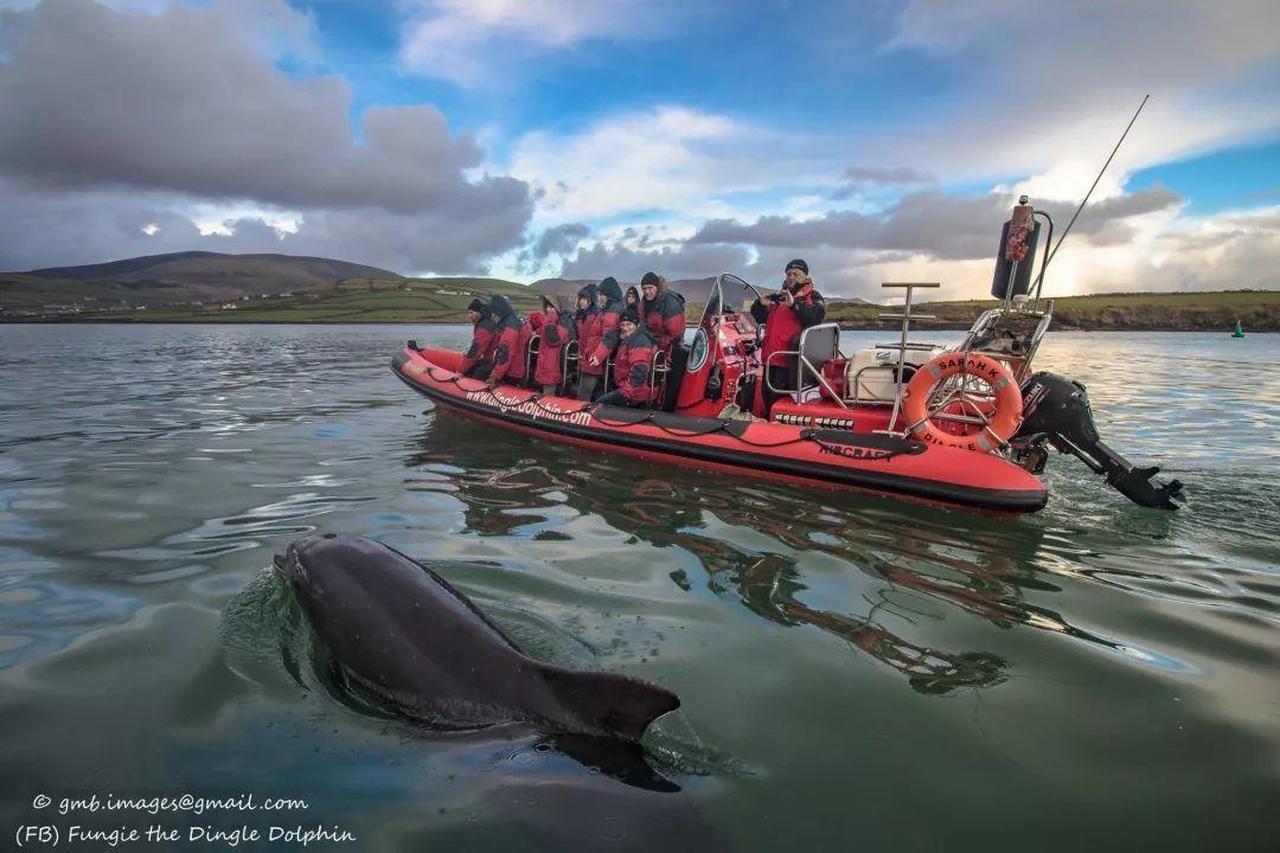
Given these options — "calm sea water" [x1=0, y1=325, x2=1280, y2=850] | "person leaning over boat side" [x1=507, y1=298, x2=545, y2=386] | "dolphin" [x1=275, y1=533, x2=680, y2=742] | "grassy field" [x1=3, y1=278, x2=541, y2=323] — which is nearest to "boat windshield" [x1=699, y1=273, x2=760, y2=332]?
"calm sea water" [x1=0, y1=325, x2=1280, y2=850]

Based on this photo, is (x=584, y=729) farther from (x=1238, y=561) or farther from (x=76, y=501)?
(x=76, y=501)

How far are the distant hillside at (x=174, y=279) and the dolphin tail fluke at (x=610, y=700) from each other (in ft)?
419

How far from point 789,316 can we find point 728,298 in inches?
61.5

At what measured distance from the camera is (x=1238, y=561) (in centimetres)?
625

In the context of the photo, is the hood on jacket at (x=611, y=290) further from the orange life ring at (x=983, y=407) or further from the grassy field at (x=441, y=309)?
the grassy field at (x=441, y=309)

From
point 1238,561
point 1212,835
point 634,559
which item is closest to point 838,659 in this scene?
point 1212,835

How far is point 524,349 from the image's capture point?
1352 cm

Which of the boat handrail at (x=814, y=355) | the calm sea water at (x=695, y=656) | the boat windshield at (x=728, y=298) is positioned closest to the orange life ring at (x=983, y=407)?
the calm sea water at (x=695, y=656)

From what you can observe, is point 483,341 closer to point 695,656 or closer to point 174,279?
point 695,656

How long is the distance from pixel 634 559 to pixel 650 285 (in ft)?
21.1

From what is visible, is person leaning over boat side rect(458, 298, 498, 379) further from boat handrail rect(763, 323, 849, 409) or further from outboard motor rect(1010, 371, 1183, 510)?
outboard motor rect(1010, 371, 1183, 510)

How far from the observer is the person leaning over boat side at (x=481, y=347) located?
14.0 meters

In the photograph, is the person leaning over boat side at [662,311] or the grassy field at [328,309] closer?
the person leaning over boat side at [662,311]

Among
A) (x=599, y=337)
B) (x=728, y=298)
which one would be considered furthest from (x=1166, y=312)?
(x=599, y=337)
